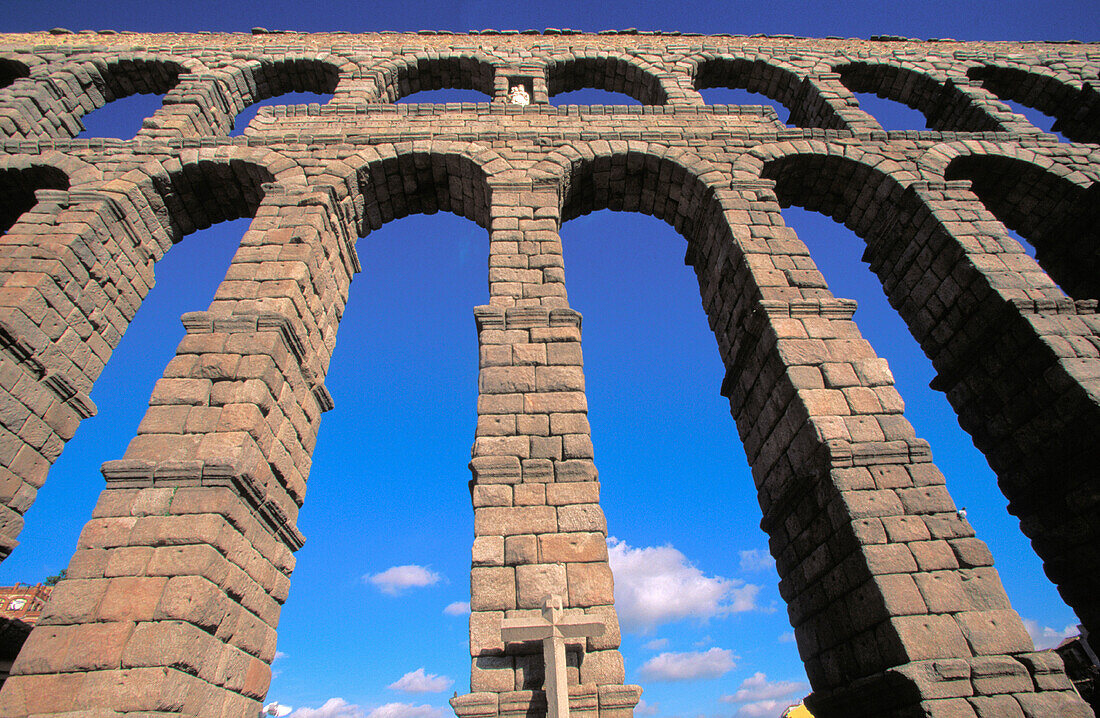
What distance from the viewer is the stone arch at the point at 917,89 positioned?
41.1 feet

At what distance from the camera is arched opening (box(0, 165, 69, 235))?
886 cm

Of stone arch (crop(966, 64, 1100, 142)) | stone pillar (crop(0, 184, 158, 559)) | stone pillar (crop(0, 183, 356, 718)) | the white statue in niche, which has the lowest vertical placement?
stone pillar (crop(0, 183, 356, 718))

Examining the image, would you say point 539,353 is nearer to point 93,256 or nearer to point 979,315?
point 979,315

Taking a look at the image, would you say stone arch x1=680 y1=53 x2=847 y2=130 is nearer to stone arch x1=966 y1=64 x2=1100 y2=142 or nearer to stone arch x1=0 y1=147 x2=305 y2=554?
stone arch x1=966 y1=64 x2=1100 y2=142

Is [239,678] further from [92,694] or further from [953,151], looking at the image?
[953,151]

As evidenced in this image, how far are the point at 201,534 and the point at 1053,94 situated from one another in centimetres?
1868

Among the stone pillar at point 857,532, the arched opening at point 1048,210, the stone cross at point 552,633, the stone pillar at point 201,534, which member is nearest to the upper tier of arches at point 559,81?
the arched opening at point 1048,210

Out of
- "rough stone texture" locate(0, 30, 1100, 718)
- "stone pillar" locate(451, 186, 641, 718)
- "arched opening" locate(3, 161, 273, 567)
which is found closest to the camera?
"stone pillar" locate(451, 186, 641, 718)

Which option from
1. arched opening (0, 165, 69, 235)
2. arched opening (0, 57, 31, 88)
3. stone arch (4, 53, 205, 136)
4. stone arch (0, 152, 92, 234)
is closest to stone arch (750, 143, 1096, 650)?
stone arch (0, 152, 92, 234)

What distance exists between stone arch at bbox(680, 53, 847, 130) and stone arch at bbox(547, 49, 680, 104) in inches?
39.3

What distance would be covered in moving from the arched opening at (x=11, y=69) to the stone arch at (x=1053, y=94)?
2192cm

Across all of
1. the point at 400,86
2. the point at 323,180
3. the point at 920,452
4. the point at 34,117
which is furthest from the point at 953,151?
the point at 34,117

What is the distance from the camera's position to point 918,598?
15.1 feet

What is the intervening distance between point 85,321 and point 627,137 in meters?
8.29
